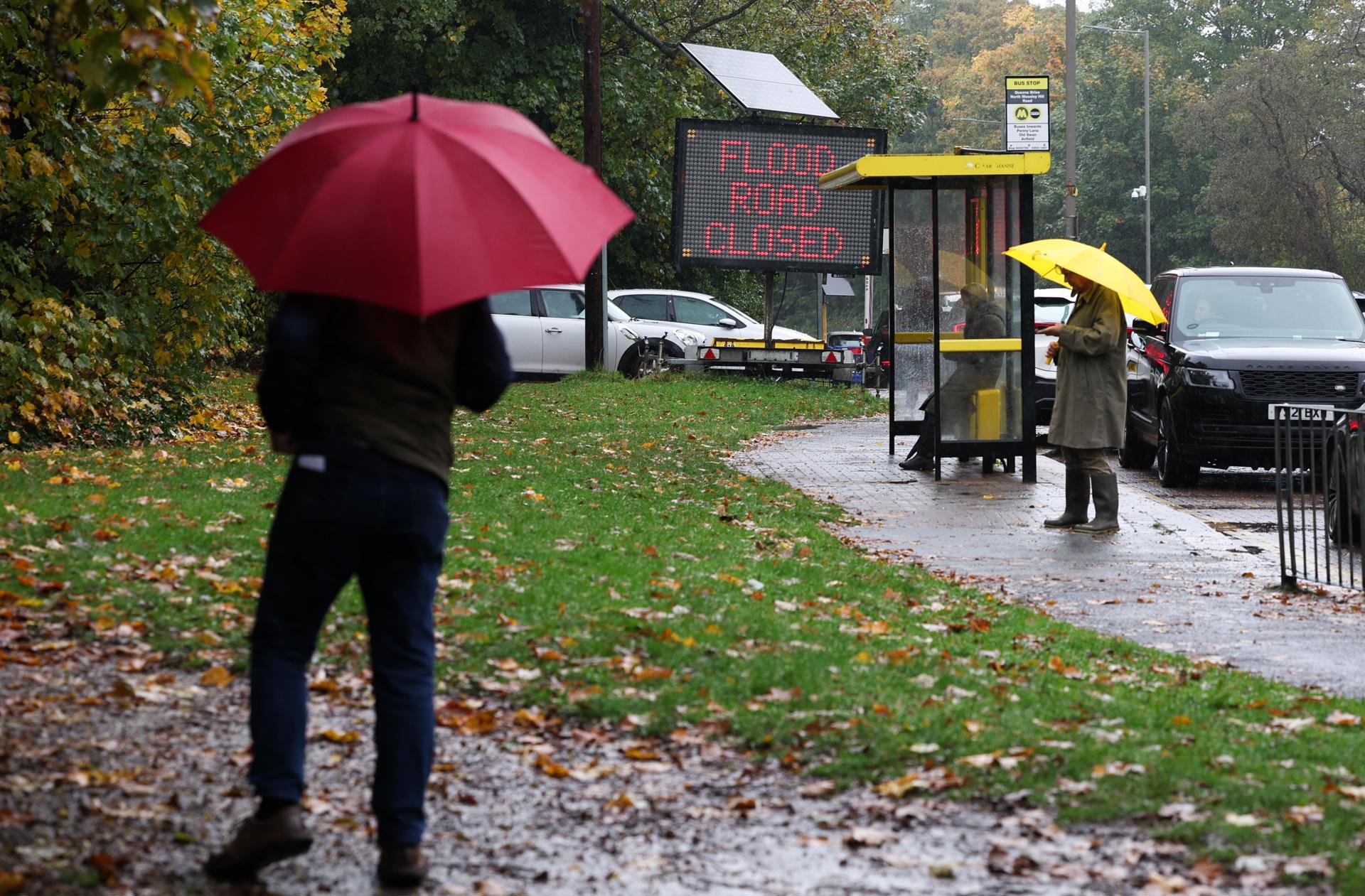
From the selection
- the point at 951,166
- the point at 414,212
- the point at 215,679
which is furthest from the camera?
the point at 951,166

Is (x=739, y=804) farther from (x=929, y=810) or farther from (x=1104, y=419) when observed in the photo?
(x=1104, y=419)

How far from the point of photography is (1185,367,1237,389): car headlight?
50.0ft

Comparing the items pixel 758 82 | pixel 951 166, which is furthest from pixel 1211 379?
pixel 758 82

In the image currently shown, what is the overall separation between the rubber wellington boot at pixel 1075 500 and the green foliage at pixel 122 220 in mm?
6481

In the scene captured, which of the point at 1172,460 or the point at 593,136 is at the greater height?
the point at 593,136

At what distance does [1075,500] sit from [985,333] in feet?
10.5

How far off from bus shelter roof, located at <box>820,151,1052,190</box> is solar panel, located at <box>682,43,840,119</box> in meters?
9.80

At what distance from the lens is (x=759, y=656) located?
6.80 m

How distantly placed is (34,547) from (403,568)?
171 inches

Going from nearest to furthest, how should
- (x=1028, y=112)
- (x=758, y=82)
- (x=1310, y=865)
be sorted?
(x=1310, y=865)
(x=758, y=82)
(x=1028, y=112)

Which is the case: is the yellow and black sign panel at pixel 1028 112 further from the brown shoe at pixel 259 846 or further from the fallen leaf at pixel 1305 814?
the brown shoe at pixel 259 846

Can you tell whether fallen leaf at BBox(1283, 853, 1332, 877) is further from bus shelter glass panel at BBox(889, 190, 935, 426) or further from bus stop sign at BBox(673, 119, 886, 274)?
bus stop sign at BBox(673, 119, 886, 274)

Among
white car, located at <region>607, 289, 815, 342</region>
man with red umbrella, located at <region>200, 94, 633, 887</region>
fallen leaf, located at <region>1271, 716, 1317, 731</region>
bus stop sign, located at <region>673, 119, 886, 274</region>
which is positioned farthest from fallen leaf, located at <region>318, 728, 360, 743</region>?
white car, located at <region>607, 289, 815, 342</region>

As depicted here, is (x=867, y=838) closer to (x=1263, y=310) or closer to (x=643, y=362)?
(x=1263, y=310)
